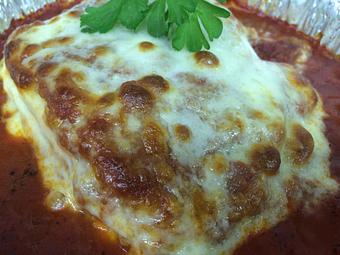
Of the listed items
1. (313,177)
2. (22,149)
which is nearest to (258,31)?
(313,177)

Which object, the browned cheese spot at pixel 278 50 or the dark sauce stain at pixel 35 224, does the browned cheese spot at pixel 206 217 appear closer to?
the dark sauce stain at pixel 35 224

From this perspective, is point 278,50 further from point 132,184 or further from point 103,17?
point 132,184

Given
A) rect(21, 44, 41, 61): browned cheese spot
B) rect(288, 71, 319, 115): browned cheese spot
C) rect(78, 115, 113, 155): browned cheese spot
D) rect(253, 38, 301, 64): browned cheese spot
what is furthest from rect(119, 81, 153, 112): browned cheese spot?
rect(253, 38, 301, 64): browned cheese spot

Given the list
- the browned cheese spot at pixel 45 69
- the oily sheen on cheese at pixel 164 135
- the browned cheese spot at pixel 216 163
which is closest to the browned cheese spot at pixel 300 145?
the oily sheen on cheese at pixel 164 135

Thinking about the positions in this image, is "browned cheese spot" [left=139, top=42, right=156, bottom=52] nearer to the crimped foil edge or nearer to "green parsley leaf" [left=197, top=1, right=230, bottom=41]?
"green parsley leaf" [left=197, top=1, right=230, bottom=41]

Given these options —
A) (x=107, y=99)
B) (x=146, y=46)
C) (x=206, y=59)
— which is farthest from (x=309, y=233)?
(x=146, y=46)

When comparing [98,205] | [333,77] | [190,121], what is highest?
[190,121]

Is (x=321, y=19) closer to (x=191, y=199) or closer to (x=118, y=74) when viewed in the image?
(x=118, y=74)
